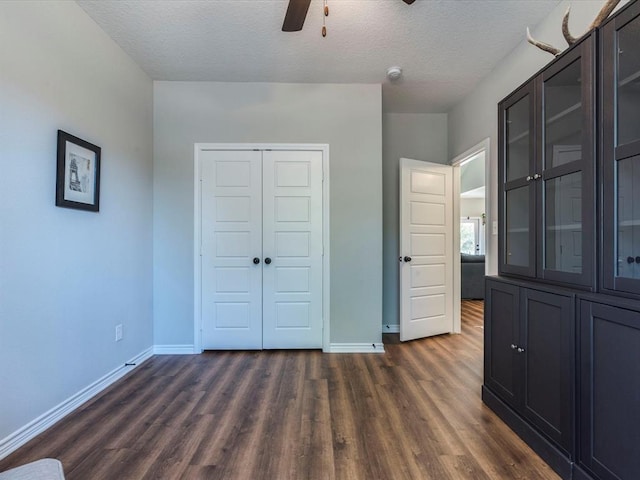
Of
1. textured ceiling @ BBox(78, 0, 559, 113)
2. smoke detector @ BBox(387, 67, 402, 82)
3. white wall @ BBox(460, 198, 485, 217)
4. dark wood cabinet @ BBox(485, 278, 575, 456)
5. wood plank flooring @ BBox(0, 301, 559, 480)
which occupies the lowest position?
wood plank flooring @ BBox(0, 301, 559, 480)

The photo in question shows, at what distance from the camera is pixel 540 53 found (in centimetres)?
224

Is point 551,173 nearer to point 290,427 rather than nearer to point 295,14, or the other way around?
point 295,14

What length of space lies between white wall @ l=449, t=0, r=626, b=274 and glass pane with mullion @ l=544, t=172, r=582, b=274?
3.71 feet

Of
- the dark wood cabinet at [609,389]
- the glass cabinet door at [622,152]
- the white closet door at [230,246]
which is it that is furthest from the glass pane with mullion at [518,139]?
the white closet door at [230,246]

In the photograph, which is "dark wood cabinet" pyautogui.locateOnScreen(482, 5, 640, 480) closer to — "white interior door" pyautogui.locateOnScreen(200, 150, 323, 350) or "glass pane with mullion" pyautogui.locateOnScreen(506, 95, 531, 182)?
"glass pane with mullion" pyautogui.locateOnScreen(506, 95, 531, 182)

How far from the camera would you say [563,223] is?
1.61 meters

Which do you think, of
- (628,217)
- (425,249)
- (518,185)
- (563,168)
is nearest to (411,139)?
(425,249)

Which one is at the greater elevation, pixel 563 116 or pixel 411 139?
pixel 411 139

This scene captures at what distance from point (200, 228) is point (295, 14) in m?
2.11

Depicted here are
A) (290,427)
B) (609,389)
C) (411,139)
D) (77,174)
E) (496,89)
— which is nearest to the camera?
(609,389)

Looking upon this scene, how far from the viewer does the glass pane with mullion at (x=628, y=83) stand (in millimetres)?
1242

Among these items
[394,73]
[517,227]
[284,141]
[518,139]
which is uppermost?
[394,73]

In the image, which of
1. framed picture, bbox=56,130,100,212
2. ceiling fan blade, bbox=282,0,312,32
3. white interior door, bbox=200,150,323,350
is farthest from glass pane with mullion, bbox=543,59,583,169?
framed picture, bbox=56,130,100,212

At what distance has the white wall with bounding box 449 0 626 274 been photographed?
1.98 meters
